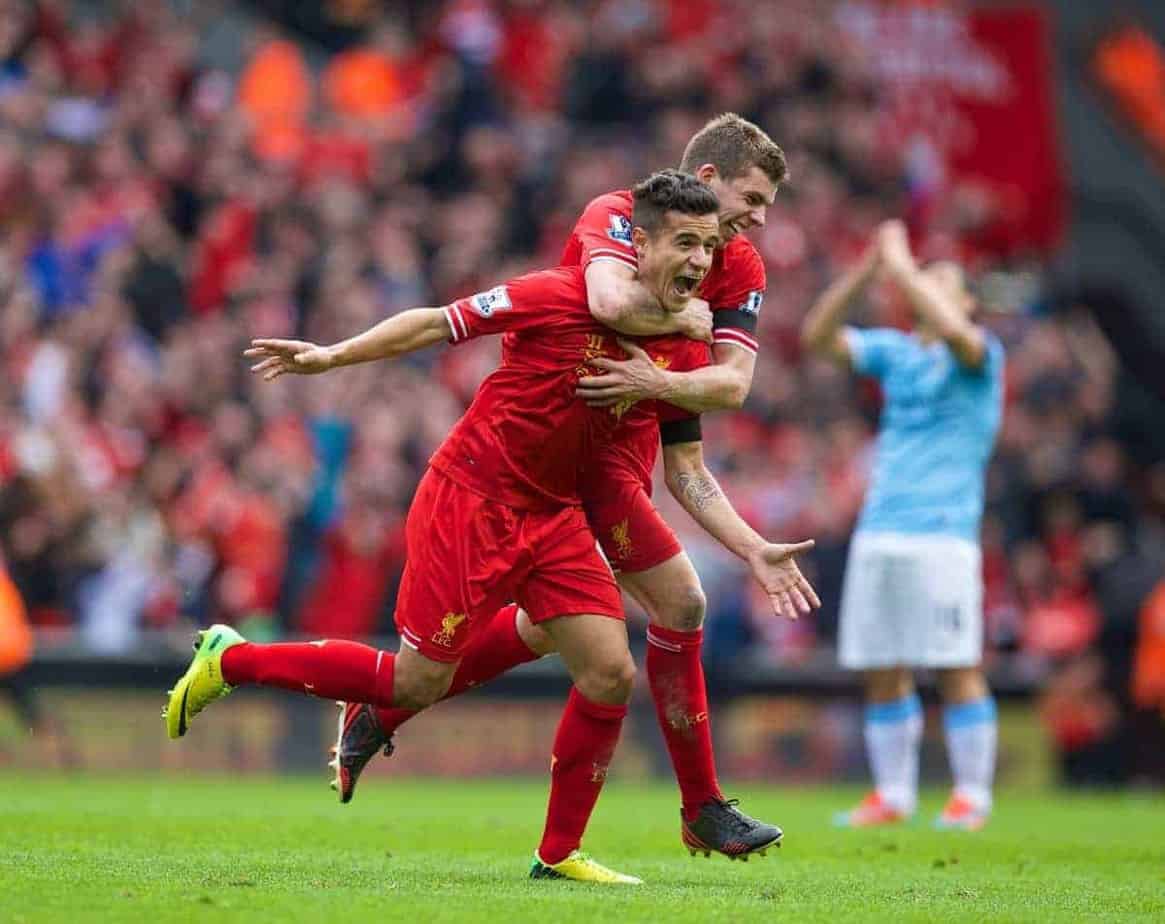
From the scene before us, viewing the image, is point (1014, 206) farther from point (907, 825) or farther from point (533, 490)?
point (533, 490)

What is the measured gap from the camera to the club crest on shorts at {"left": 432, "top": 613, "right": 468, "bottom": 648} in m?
7.07

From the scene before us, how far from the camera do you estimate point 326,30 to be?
763 inches

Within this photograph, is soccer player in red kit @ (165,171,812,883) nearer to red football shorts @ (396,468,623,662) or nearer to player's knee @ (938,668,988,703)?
red football shorts @ (396,468,623,662)

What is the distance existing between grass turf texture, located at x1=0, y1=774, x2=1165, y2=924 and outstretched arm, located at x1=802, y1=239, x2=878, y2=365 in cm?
247

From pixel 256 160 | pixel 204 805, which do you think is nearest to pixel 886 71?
pixel 256 160

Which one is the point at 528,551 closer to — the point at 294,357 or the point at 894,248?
the point at 294,357

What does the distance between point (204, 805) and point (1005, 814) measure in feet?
15.1

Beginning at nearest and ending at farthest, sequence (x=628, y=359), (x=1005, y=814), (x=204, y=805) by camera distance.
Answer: (x=628, y=359) < (x=204, y=805) < (x=1005, y=814)

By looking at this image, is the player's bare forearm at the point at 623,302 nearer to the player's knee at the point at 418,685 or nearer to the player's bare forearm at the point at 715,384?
the player's bare forearm at the point at 715,384

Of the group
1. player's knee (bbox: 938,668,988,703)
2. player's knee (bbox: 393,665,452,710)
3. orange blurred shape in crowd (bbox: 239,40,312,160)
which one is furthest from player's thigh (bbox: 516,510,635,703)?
orange blurred shape in crowd (bbox: 239,40,312,160)

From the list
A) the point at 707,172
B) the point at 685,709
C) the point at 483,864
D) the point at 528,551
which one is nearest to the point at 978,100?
the point at 707,172

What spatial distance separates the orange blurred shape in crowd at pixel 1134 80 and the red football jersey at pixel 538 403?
18.7 meters

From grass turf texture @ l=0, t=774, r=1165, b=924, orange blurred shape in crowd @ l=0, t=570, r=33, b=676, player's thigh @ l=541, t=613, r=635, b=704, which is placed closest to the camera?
grass turf texture @ l=0, t=774, r=1165, b=924

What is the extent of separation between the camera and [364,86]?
59.7ft
